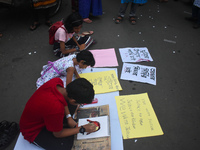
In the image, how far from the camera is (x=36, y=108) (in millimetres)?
957

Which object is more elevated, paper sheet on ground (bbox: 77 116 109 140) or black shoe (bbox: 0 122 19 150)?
paper sheet on ground (bbox: 77 116 109 140)

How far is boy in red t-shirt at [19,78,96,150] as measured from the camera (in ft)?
3.11

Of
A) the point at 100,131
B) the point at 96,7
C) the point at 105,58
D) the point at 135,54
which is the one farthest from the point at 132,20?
the point at 100,131

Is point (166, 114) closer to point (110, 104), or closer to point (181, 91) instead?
point (181, 91)

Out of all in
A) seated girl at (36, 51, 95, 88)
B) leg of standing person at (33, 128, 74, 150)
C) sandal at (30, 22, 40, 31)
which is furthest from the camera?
sandal at (30, 22, 40, 31)

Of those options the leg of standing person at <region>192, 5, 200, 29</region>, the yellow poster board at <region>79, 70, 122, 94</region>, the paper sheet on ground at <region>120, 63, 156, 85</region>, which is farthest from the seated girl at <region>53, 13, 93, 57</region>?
the leg of standing person at <region>192, 5, 200, 29</region>

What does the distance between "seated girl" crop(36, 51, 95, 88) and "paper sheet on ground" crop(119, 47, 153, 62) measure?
734 millimetres

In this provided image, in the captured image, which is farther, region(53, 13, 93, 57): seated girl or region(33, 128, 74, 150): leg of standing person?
region(53, 13, 93, 57): seated girl

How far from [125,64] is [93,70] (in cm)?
44

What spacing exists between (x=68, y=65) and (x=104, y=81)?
457 mm

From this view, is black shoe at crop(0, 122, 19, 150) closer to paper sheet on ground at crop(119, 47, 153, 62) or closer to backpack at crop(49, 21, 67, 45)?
backpack at crop(49, 21, 67, 45)

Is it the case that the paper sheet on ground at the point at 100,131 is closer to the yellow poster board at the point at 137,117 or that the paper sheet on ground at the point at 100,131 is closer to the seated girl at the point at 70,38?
the yellow poster board at the point at 137,117

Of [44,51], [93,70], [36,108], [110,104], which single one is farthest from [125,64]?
[36,108]

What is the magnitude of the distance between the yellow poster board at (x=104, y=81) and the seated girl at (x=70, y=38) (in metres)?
0.43
